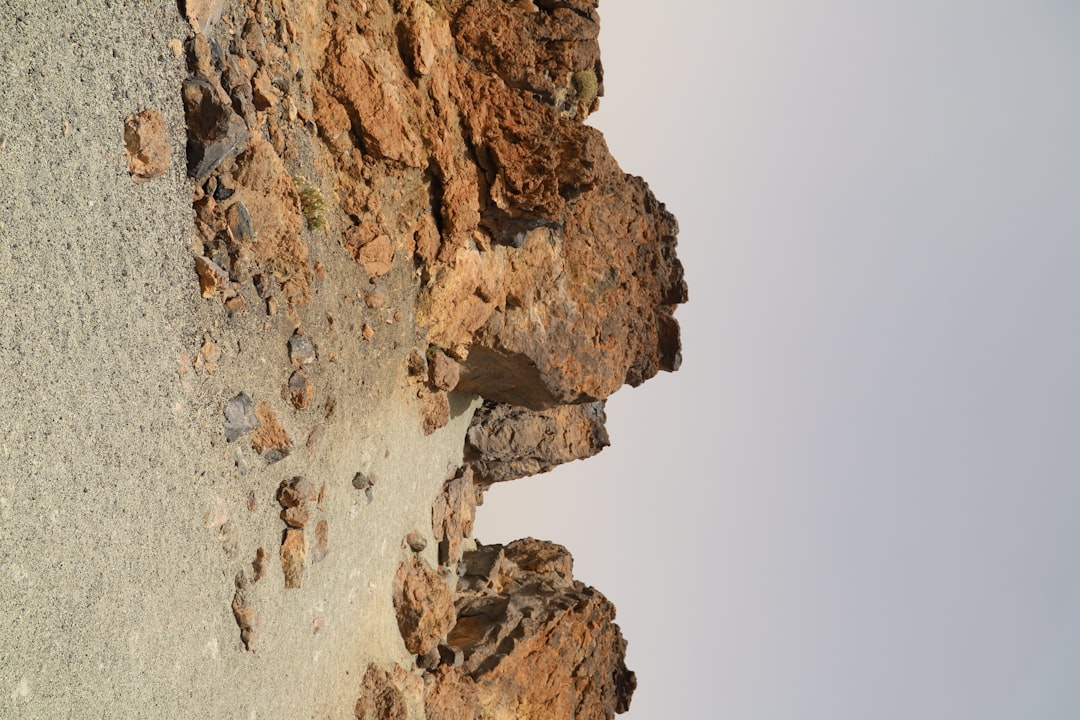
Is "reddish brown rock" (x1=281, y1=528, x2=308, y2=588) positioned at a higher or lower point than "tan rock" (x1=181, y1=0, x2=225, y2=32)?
lower

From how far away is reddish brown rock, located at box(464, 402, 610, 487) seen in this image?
12914 millimetres

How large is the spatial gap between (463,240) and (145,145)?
174 inches

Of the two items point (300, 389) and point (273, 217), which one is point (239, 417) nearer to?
point (300, 389)

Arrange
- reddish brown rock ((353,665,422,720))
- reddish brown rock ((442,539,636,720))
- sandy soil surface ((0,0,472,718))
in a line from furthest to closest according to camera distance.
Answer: reddish brown rock ((442,539,636,720)), reddish brown rock ((353,665,422,720)), sandy soil surface ((0,0,472,718))

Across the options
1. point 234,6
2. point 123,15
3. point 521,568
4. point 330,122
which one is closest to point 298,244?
point 330,122

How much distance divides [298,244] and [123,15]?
2176 millimetres

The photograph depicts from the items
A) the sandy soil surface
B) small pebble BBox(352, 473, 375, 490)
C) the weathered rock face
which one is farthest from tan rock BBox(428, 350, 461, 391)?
the sandy soil surface

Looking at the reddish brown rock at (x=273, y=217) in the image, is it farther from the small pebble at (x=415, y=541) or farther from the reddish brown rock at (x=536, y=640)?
the reddish brown rock at (x=536, y=640)

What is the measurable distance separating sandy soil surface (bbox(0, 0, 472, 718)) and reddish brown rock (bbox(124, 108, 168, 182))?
0.06m

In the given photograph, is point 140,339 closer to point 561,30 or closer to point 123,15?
point 123,15

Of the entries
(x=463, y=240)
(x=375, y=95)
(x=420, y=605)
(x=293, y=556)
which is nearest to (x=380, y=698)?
(x=420, y=605)

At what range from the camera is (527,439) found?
44.4ft

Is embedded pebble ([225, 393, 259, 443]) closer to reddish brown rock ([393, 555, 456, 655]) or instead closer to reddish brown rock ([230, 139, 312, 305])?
reddish brown rock ([230, 139, 312, 305])

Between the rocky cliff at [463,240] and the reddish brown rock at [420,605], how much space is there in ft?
0.10
